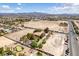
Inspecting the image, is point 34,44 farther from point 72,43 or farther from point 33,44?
point 72,43

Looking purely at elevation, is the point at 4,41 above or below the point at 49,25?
below

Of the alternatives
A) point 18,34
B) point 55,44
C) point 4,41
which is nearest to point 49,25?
point 55,44

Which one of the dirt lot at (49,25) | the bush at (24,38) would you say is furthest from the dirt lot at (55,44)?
the bush at (24,38)

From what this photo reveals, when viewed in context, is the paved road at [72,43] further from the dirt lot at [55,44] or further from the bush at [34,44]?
the bush at [34,44]

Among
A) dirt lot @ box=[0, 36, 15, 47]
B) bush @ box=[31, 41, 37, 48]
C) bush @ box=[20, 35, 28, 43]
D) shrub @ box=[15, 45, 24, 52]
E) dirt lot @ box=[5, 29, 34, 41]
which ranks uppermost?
dirt lot @ box=[5, 29, 34, 41]

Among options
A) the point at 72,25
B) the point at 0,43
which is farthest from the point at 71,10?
the point at 0,43

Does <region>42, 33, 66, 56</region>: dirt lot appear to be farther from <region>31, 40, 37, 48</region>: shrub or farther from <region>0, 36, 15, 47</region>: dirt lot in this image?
<region>0, 36, 15, 47</region>: dirt lot

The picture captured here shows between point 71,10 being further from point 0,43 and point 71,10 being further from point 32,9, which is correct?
point 0,43

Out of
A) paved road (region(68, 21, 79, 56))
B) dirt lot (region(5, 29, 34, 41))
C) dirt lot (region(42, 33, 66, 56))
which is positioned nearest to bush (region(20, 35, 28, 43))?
dirt lot (region(5, 29, 34, 41))

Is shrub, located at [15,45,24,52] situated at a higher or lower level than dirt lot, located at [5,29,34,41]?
lower
